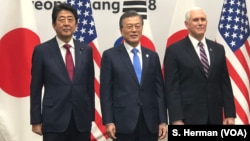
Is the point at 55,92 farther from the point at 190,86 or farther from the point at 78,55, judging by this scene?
the point at 190,86

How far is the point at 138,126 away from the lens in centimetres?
397

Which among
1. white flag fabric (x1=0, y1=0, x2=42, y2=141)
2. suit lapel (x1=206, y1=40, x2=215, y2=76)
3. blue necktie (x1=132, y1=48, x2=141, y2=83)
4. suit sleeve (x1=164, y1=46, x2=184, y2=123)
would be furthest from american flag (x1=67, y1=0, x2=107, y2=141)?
suit lapel (x1=206, y1=40, x2=215, y2=76)

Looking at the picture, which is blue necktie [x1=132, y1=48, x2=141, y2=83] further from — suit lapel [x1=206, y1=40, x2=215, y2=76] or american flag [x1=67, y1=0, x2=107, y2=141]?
american flag [x1=67, y1=0, x2=107, y2=141]

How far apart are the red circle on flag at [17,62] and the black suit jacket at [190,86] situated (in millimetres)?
1779

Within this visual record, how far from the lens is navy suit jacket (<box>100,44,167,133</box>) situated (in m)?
3.94

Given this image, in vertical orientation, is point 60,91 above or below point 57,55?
below

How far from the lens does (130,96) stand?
3959 mm

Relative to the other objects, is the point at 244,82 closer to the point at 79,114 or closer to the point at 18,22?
the point at 79,114

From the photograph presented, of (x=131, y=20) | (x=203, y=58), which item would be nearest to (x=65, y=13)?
(x=131, y=20)

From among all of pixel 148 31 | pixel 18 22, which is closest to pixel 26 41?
pixel 18 22

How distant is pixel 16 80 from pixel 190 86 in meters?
2.05

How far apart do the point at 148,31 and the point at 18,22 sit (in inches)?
52.5

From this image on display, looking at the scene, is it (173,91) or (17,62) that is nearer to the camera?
(173,91)

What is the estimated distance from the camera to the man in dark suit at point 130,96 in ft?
12.9
